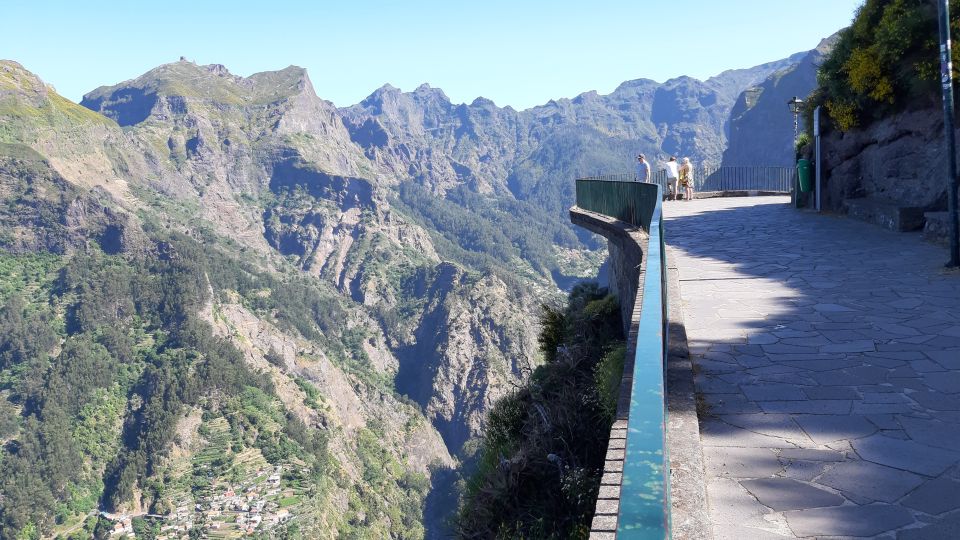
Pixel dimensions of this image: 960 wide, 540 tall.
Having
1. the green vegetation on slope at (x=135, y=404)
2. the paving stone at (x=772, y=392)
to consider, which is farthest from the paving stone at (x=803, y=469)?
the green vegetation on slope at (x=135, y=404)

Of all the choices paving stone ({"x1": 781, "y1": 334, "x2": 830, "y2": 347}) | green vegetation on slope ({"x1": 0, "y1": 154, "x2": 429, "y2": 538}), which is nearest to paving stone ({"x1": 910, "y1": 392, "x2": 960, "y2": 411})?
paving stone ({"x1": 781, "y1": 334, "x2": 830, "y2": 347})

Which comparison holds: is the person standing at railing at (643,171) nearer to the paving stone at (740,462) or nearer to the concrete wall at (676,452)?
the concrete wall at (676,452)

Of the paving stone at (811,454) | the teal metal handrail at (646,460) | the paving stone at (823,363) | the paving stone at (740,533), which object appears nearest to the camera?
the teal metal handrail at (646,460)

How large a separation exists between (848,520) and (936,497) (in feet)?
1.68

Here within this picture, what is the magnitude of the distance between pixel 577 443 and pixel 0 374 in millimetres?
179352

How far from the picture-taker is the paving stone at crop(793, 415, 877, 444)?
4012 millimetres

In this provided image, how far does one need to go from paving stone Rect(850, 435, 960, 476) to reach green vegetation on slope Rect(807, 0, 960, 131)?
9.53 m

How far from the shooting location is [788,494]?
3.39 metres

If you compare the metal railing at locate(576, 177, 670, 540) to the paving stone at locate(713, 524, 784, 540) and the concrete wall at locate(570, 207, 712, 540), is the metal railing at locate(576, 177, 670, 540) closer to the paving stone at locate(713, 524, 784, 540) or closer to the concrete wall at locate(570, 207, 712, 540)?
the concrete wall at locate(570, 207, 712, 540)

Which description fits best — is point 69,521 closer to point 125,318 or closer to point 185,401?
point 185,401

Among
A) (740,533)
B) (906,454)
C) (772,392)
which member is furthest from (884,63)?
(740,533)

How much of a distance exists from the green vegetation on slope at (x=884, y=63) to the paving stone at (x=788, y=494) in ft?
33.7

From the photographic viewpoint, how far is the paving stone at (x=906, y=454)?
3570mm

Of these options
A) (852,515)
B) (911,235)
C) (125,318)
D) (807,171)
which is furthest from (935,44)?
(125,318)
